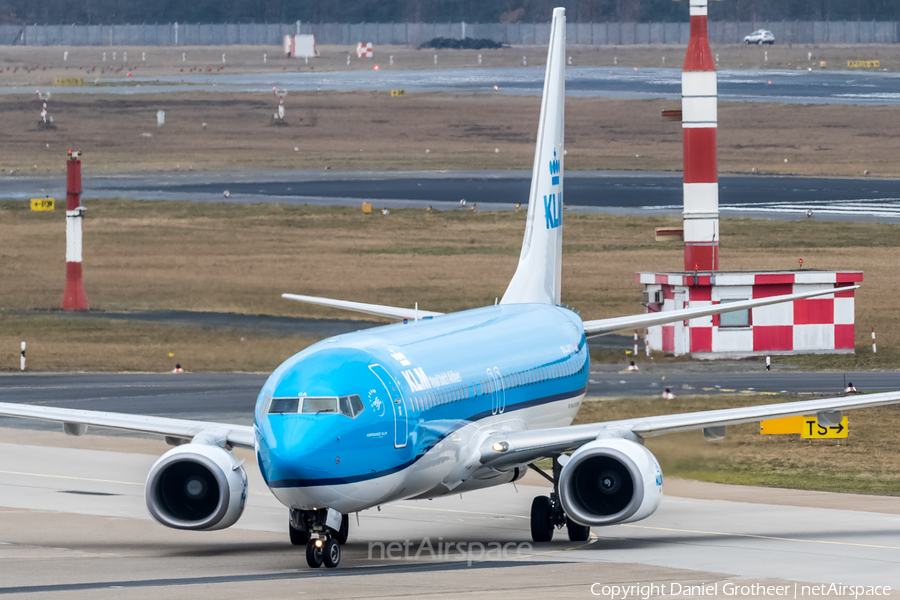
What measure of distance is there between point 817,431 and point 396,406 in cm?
1805

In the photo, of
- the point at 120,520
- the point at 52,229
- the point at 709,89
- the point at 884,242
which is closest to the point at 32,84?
the point at 52,229

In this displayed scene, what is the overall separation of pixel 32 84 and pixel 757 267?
403 feet

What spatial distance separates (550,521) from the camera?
28.6 metres

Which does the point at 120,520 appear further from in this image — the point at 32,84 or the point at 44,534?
the point at 32,84

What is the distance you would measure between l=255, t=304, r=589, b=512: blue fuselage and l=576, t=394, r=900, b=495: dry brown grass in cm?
523

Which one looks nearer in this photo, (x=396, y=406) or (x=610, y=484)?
(x=396, y=406)

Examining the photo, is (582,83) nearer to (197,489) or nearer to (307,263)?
(307,263)

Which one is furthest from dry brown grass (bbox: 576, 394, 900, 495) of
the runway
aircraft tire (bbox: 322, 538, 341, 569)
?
aircraft tire (bbox: 322, 538, 341, 569)

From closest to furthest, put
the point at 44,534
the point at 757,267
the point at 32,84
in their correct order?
the point at 44,534, the point at 757,267, the point at 32,84

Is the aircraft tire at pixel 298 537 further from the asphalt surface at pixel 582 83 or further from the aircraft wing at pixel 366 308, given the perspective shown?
the asphalt surface at pixel 582 83

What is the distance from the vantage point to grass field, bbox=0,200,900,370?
58.3m

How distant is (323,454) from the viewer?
2306 cm

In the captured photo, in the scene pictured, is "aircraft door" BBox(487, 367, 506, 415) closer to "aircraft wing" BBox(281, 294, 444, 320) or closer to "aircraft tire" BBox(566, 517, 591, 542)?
"aircraft tire" BBox(566, 517, 591, 542)

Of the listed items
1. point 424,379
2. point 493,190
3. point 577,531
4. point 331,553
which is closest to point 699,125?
point 577,531
